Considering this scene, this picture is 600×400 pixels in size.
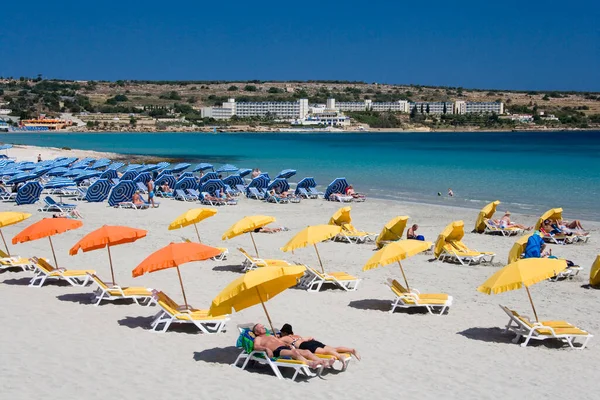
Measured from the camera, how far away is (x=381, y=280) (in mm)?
11547

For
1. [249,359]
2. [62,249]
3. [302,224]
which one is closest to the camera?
[249,359]

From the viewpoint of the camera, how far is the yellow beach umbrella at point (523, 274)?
25.4 ft

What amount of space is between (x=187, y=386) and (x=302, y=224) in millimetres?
11404

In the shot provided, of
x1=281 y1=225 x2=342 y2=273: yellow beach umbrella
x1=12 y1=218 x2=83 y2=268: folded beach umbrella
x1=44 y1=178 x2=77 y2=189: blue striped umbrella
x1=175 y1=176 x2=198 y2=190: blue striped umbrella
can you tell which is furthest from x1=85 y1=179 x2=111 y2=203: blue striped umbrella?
x1=281 y1=225 x2=342 y2=273: yellow beach umbrella

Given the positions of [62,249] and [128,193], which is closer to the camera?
[62,249]

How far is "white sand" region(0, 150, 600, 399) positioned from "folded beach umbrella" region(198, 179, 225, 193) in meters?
9.04

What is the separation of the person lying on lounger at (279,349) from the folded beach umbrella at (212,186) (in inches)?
607

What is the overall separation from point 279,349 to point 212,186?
1583 centimetres

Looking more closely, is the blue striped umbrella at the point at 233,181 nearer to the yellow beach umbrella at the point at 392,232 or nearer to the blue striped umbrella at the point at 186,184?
the blue striped umbrella at the point at 186,184

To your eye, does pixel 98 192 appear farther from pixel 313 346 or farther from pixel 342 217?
pixel 313 346

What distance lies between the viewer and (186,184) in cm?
2372

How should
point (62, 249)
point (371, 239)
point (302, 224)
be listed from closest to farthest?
point (62, 249), point (371, 239), point (302, 224)

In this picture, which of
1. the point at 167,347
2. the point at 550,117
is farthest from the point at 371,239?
the point at 550,117

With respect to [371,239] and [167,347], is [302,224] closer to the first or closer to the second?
[371,239]
